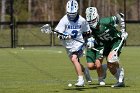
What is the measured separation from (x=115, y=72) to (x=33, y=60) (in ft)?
34.7

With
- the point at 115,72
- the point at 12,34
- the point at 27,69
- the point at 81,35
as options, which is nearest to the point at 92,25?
the point at 81,35

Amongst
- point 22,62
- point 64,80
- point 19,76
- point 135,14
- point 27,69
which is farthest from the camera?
point 135,14

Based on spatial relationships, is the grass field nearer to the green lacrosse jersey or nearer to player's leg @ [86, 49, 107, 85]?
player's leg @ [86, 49, 107, 85]

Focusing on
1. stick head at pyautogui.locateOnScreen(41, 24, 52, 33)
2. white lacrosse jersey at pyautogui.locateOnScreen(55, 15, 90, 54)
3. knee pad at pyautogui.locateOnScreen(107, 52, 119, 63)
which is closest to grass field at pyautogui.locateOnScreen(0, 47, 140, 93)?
knee pad at pyautogui.locateOnScreen(107, 52, 119, 63)

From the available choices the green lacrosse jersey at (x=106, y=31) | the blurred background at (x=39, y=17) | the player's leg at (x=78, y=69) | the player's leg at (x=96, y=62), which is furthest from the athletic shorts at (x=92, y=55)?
the blurred background at (x=39, y=17)

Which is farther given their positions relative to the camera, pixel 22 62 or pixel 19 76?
pixel 22 62

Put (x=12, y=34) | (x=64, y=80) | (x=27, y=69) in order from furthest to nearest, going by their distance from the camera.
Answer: (x=12, y=34)
(x=27, y=69)
(x=64, y=80)

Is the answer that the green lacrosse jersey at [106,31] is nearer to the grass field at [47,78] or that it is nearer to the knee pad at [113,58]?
the knee pad at [113,58]

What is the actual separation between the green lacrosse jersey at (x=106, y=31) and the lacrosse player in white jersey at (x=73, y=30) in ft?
0.95

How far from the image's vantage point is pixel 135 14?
169 feet

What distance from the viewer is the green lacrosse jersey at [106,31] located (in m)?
13.2

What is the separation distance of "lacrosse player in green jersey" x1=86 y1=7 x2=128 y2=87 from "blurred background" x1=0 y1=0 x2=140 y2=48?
2240 centimetres

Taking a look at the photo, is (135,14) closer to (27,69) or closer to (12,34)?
(12,34)

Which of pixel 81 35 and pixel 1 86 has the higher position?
pixel 81 35
